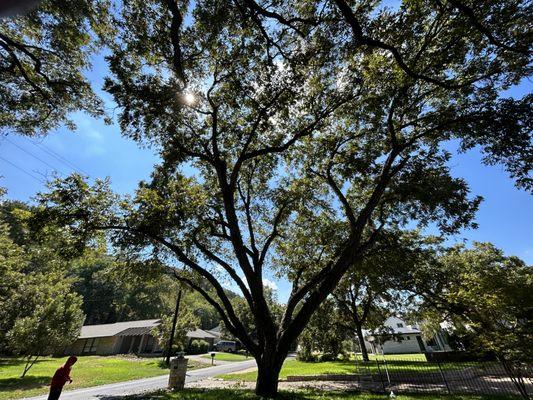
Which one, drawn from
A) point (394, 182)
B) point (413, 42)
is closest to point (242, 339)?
point (394, 182)

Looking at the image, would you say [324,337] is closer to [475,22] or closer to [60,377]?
[60,377]

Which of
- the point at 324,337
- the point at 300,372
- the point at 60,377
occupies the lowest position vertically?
the point at 60,377

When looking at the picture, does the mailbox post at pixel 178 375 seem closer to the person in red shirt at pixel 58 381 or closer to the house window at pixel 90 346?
the person in red shirt at pixel 58 381

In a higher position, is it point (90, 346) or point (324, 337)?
point (90, 346)

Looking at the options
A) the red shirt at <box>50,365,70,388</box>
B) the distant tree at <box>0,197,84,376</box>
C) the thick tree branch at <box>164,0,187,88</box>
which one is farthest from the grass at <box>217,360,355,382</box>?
the thick tree branch at <box>164,0,187,88</box>

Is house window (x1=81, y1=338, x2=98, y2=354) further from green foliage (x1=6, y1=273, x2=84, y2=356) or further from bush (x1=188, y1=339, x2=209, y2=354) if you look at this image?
green foliage (x1=6, y1=273, x2=84, y2=356)

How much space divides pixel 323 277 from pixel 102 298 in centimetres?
5936

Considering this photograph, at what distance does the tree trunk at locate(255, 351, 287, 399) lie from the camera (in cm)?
997

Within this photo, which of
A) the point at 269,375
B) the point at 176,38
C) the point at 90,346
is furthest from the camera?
the point at 90,346

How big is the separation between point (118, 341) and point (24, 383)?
2430 cm

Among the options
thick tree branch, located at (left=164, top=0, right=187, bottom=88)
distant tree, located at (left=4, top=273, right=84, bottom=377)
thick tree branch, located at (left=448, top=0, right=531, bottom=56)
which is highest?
thick tree branch, located at (left=164, top=0, right=187, bottom=88)

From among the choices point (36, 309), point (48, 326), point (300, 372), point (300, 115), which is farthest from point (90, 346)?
point (300, 115)

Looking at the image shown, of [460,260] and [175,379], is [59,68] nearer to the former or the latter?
[175,379]

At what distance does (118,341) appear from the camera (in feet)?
118
